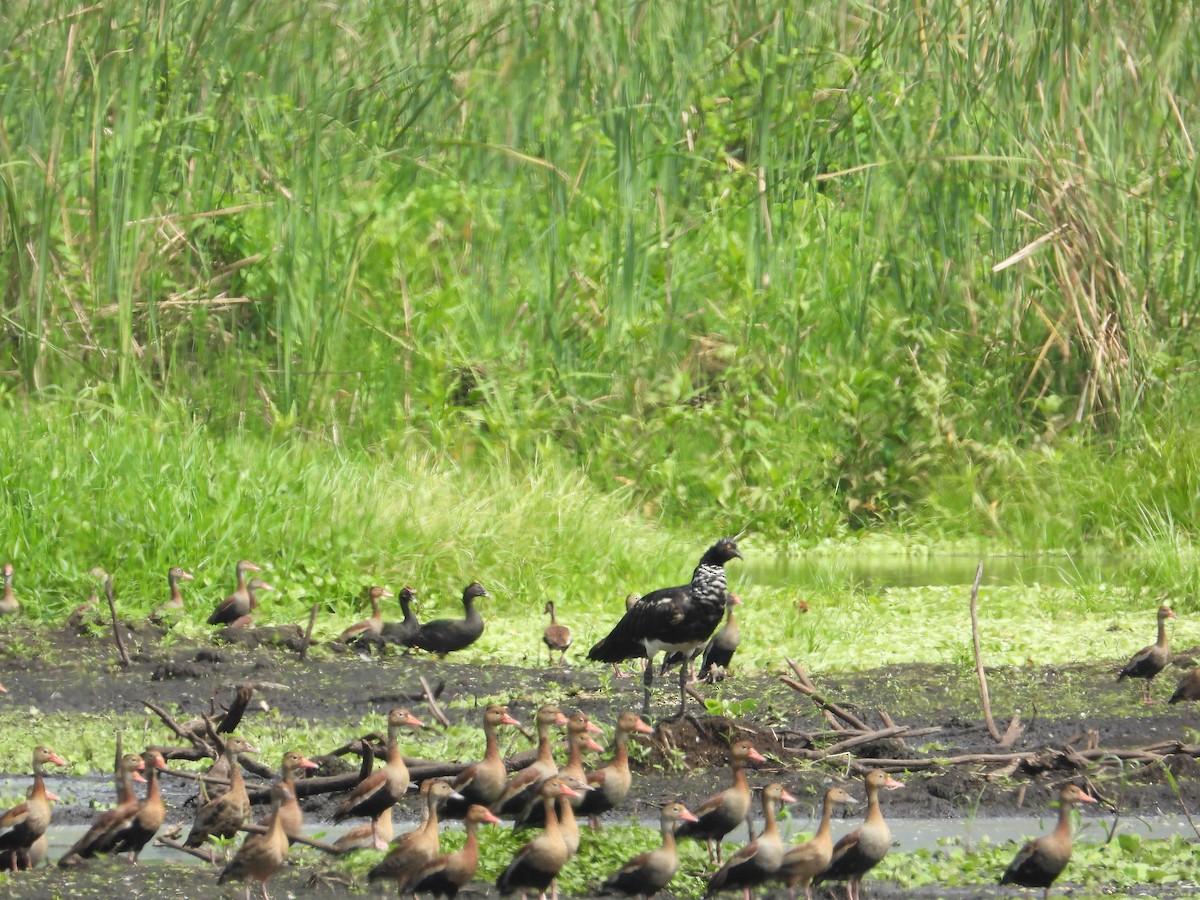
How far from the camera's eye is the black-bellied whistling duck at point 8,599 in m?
10.4

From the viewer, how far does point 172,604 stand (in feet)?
33.9

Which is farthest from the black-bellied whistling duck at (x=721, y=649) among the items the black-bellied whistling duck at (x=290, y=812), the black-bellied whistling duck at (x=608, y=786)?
the black-bellied whistling duck at (x=290, y=812)

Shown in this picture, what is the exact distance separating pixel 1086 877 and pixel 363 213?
9857 mm

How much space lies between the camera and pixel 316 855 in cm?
650

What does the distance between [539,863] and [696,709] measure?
2.83 metres

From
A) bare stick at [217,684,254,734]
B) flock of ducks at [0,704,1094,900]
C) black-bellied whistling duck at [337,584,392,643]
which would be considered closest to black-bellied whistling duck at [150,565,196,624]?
black-bellied whistling duck at [337,584,392,643]

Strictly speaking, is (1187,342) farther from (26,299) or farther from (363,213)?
(26,299)

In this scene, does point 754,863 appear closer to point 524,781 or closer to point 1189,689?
point 524,781

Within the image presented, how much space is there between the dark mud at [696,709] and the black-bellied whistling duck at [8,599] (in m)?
0.38

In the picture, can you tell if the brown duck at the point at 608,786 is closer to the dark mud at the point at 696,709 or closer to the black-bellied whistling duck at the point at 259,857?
the dark mud at the point at 696,709

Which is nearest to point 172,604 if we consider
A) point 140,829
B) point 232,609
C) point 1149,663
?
point 232,609

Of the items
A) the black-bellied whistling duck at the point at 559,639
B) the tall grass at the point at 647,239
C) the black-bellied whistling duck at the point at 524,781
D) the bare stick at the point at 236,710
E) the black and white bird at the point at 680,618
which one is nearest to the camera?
the black-bellied whistling duck at the point at 524,781

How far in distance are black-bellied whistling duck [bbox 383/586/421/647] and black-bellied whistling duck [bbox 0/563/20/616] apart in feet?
6.44

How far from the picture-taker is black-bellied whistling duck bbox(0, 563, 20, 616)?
1037 centimetres
